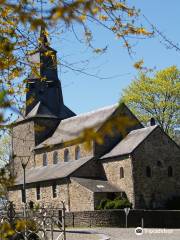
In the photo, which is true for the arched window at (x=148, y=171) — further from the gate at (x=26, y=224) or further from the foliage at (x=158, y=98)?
the gate at (x=26, y=224)

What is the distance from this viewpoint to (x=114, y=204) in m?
44.2

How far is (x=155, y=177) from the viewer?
50562 millimetres

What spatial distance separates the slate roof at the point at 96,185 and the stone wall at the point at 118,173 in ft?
2.37

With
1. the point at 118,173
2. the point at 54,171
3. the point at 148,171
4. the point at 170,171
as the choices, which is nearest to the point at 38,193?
the point at 54,171

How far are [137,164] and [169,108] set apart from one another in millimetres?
11981

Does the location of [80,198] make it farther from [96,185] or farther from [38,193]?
[38,193]

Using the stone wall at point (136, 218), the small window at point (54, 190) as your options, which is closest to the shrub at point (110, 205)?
the stone wall at point (136, 218)

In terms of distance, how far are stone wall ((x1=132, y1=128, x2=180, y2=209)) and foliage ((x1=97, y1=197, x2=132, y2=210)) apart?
254 centimetres

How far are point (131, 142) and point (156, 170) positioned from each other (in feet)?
11.4

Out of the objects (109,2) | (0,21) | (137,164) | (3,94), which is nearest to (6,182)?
(3,94)

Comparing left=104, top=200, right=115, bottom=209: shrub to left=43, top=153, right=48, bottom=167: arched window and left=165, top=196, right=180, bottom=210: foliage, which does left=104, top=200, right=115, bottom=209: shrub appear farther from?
left=43, top=153, right=48, bottom=167: arched window

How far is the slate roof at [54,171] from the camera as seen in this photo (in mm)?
51675

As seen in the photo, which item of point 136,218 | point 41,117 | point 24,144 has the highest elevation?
point 41,117

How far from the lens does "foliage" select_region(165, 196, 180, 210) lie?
4855cm
